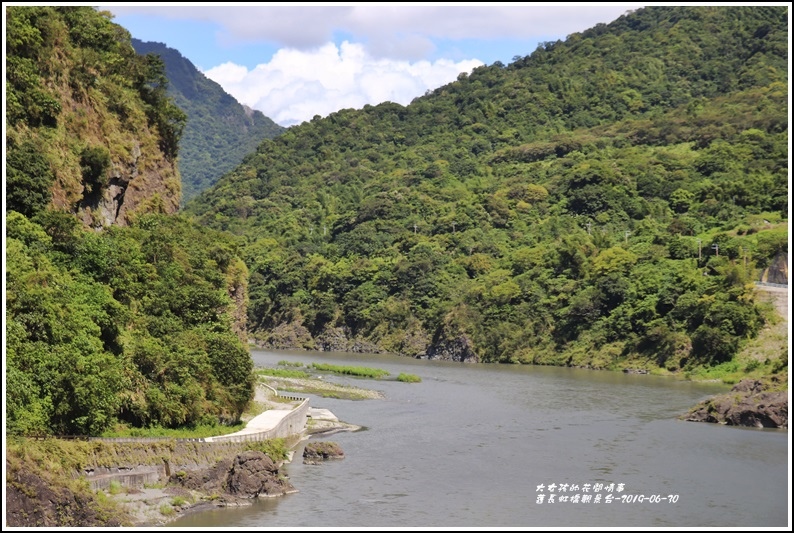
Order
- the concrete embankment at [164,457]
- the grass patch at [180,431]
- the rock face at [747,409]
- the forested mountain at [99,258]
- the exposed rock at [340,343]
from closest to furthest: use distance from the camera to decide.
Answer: the concrete embankment at [164,457], the forested mountain at [99,258], the grass patch at [180,431], the rock face at [747,409], the exposed rock at [340,343]

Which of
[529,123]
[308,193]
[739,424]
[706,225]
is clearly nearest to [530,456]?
[739,424]

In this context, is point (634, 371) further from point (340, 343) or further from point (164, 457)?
point (164, 457)

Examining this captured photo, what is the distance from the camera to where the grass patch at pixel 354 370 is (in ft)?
261

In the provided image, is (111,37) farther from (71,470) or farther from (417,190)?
(417,190)

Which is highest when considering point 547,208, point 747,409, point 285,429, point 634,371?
point 547,208

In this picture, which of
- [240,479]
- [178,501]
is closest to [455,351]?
[240,479]

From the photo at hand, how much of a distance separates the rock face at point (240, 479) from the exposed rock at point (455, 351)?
207 feet

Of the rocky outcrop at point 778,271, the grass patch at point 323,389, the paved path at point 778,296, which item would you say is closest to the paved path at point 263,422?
the grass patch at point 323,389

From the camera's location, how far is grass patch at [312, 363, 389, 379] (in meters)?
79.6

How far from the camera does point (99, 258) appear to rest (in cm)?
4041

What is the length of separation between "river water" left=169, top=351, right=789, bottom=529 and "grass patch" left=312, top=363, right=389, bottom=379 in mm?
11330

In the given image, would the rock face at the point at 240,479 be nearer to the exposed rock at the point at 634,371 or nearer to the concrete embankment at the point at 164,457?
the concrete embankment at the point at 164,457

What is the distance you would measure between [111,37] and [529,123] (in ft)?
396

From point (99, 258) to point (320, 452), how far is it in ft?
36.0
